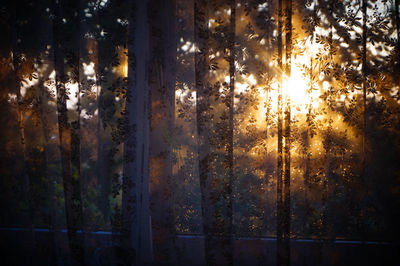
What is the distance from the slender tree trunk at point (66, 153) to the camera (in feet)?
4.01

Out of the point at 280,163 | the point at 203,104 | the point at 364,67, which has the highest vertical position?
the point at 364,67

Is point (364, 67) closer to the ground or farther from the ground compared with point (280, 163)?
farther from the ground

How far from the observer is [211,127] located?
3.83 feet

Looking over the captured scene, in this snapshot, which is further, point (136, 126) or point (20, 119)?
point (20, 119)

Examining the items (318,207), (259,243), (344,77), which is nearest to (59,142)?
(259,243)

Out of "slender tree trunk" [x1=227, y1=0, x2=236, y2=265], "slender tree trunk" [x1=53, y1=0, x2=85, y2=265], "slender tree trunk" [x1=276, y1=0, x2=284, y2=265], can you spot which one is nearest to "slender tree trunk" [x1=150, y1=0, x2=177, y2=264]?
"slender tree trunk" [x1=227, y1=0, x2=236, y2=265]

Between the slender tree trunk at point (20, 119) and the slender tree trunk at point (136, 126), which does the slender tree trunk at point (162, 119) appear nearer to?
the slender tree trunk at point (136, 126)

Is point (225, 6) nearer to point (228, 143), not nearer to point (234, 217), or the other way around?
point (228, 143)

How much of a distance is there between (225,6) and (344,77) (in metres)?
0.70

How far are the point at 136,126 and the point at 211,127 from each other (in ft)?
1.31

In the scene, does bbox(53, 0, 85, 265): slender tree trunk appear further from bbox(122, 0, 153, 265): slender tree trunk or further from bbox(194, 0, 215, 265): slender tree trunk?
bbox(194, 0, 215, 265): slender tree trunk

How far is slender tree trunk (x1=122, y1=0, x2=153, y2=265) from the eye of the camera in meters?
1.21

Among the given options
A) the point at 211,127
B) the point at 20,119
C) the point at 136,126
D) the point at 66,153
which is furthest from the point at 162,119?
the point at 20,119

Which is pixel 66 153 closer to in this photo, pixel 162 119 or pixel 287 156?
pixel 162 119
